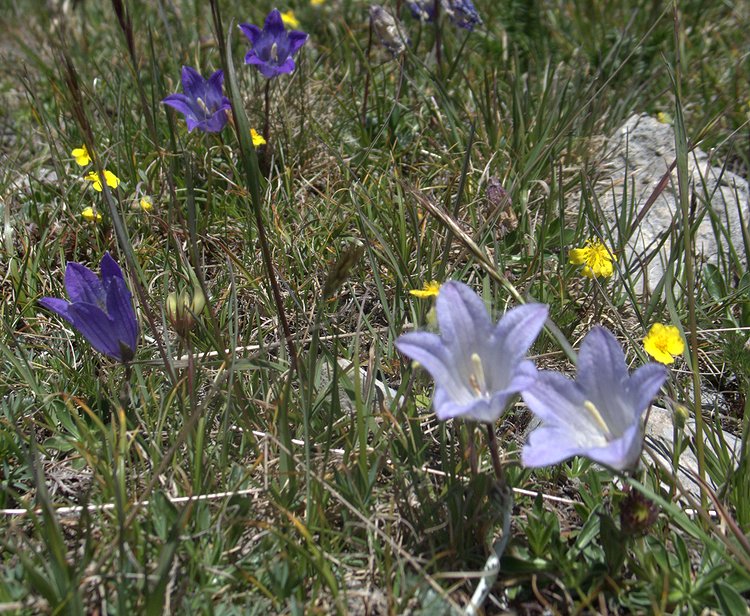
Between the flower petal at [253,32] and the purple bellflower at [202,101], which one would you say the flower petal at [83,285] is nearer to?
the purple bellflower at [202,101]

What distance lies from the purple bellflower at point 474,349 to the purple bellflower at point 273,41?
2067 mm

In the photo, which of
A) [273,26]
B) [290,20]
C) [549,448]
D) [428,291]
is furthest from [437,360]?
[290,20]

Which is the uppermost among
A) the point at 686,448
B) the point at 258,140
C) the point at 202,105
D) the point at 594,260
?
the point at 202,105

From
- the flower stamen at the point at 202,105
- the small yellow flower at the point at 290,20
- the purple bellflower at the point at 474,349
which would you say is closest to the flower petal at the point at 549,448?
the purple bellflower at the point at 474,349

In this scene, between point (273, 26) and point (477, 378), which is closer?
point (477, 378)

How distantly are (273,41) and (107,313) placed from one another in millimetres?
1847

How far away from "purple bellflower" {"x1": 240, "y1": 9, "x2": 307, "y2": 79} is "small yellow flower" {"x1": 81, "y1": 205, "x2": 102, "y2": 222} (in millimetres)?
973

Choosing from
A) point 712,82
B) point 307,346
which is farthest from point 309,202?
point 712,82

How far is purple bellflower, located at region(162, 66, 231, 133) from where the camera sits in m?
3.34

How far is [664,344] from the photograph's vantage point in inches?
96.5

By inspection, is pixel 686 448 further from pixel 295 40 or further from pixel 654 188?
pixel 295 40

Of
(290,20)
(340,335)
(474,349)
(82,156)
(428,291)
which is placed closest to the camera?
(474,349)

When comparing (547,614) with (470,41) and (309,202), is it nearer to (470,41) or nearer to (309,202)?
(309,202)

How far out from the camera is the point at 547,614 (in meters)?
1.96
